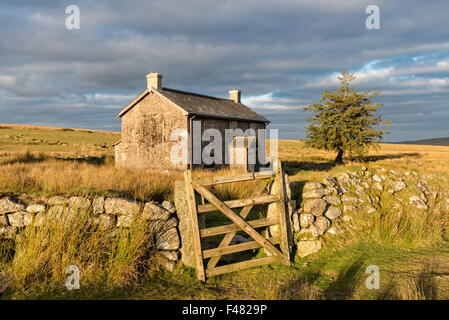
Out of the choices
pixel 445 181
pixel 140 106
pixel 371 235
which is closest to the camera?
pixel 371 235

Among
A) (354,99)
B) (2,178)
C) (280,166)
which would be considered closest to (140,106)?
(2,178)

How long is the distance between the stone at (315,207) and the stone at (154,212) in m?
3.16

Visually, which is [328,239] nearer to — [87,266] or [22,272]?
[87,266]

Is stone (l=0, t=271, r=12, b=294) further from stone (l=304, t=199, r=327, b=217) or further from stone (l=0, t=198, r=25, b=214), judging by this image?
stone (l=304, t=199, r=327, b=217)

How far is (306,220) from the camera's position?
7.21 metres

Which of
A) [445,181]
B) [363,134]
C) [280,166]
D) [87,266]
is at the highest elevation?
[363,134]

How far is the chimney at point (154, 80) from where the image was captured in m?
17.5

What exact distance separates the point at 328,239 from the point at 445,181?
235 inches

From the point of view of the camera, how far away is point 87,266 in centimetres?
562

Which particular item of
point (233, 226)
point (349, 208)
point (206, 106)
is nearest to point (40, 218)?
point (233, 226)

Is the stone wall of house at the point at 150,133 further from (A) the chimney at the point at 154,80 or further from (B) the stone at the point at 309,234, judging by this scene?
(B) the stone at the point at 309,234

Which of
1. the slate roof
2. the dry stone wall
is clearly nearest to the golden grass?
the dry stone wall

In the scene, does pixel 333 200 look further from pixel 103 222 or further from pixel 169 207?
pixel 103 222

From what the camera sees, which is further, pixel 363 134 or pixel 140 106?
pixel 363 134
